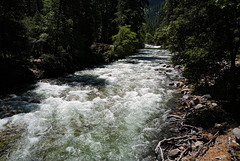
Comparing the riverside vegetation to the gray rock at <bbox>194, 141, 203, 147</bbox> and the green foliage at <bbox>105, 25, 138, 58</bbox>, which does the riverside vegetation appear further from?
the green foliage at <bbox>105, 25, 138, 58</bbox>

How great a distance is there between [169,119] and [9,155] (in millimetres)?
6170

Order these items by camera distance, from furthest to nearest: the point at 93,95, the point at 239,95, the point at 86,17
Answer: the point at 86,17 < the point at 93,95 < the point at 239,95

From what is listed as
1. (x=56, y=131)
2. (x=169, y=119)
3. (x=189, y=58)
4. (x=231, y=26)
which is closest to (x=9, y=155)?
(x=56, y=131)

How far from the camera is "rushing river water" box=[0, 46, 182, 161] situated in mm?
4369

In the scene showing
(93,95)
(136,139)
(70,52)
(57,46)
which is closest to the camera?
(136,139)

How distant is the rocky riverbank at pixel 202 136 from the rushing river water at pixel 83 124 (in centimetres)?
59

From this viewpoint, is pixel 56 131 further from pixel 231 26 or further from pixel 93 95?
pixel 231 26

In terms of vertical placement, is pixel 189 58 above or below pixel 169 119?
above

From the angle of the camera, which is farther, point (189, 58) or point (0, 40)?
point (0, 40)

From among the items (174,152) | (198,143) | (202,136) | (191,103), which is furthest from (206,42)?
(174,152)

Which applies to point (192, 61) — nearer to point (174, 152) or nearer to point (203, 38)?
point (203, 38)

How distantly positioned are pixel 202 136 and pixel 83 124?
4646 millimetres

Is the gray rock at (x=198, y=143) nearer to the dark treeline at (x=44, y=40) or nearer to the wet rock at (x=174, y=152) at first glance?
the wet rock at (x=174, y=152)

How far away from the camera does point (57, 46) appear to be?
589 inches
